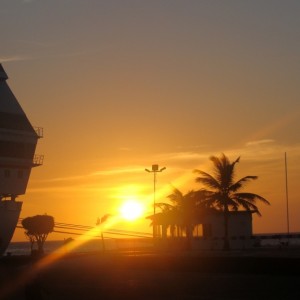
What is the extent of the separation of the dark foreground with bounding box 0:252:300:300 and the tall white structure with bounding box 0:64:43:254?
26310 millimetres

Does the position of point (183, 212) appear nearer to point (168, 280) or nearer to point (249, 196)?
point (249, 196)

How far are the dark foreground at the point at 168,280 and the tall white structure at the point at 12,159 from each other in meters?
26.3

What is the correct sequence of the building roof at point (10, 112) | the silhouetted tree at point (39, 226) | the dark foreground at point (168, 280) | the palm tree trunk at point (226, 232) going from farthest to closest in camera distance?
the silhouetted tree at point (39, 226)
the building roof at point (10, 112)
the palm tree trunk at point (226, 232)
the dark foreground at point (168, 280)

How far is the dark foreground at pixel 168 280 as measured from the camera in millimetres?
22656

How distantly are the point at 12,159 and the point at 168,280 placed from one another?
116 ft

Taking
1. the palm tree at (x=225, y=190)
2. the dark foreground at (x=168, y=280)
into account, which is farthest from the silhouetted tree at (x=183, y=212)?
the dark foreground at (x=168, y=280)

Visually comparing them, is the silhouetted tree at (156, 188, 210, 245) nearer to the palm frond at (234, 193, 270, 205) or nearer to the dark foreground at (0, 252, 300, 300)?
the palm frond at (234, 193, 270, 205)

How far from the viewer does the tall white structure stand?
59.3 meters

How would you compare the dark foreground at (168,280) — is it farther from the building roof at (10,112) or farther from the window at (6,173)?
the building roof at (10,112)

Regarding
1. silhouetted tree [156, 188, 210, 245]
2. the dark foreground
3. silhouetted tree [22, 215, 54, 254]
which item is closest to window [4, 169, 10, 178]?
silhouetted tree [22, 215, 54, 254]

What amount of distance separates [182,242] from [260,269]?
122 feet

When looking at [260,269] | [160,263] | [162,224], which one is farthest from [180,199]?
[260,269]

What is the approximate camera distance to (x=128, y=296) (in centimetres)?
2319

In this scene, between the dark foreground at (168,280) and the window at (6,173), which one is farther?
the window at (6,173)
